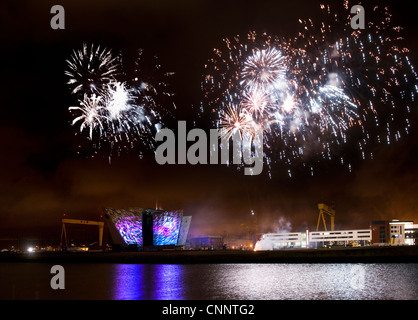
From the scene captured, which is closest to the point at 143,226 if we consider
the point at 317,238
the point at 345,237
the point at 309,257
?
the point at 309,257

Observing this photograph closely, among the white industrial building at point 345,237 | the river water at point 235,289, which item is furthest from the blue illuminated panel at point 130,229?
Result: the river water at point 235,289

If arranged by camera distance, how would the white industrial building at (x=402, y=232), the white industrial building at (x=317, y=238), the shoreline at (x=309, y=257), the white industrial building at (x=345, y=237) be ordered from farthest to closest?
the white industrial building at (x=317, y=238)
the white industrial building at (x=345, y=237)
the white industrial building at (x=402, y=232)
the shoreline at (x=309, y=257)

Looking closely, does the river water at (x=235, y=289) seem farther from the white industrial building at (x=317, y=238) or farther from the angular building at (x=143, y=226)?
the white industrial building at (x=317, y=238)

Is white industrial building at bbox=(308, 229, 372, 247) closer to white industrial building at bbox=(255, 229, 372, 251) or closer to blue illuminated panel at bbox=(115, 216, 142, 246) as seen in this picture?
white industrial building at bbox=(255, 229, 372, 251)

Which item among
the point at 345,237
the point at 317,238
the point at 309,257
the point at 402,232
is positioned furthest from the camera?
the point at 317,238

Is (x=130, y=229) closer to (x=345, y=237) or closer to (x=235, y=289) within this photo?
(x=345, y=237)

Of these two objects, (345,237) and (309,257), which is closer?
(309,257)

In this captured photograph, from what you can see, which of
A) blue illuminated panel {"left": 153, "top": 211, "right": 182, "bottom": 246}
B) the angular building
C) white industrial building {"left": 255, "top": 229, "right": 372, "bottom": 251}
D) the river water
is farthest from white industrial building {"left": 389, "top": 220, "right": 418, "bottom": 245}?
the river water
